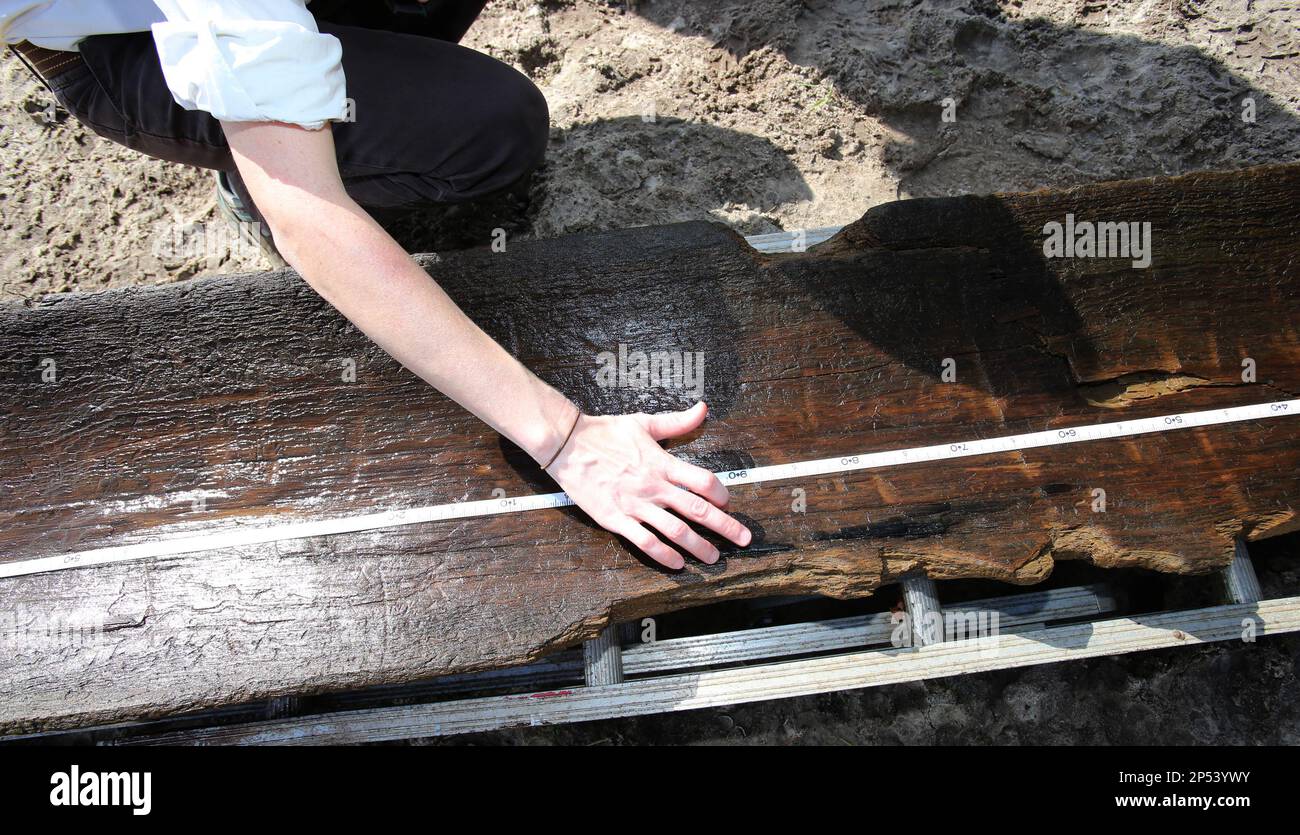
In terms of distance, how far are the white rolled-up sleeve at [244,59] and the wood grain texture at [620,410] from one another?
0.79 meters

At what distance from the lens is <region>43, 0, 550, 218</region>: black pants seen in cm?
212

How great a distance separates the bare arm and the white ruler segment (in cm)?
18

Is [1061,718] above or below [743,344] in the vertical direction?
below

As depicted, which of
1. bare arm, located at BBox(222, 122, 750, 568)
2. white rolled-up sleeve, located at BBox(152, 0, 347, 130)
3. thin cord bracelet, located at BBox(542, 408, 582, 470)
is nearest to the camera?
white rolled-up sleeve, located at BBox(152, 0, 347, 130)

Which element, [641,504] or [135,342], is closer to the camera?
[641,504]

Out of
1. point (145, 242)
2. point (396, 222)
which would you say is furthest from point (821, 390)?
point (145, 242)

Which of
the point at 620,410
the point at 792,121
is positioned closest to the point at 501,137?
the point at 620,410

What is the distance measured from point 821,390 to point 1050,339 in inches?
25.1

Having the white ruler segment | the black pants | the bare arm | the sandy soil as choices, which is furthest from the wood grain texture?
the sandy soil

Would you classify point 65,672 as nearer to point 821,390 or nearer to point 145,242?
point 145,242

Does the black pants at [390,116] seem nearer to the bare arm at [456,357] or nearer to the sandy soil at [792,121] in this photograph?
the sandy soil at [792,121]

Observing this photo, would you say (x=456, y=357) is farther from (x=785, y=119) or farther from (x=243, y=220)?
(x=785, y=119)

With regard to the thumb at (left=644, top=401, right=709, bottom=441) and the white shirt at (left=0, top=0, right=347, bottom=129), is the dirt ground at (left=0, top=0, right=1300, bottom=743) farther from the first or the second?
the white shirt at (left=0, top=0, right=347, bottom=129)

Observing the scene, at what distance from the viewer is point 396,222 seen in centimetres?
286
